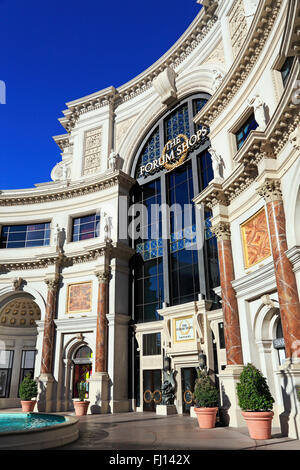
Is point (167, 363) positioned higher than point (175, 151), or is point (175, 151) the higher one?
point (175, 151)

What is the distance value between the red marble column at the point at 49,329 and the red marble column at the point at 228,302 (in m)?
14.3

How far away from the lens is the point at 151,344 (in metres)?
25.1

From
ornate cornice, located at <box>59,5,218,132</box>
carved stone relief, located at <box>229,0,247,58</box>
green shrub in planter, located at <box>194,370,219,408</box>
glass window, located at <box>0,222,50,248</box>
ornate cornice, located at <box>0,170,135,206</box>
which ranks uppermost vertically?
ornate cornice, located at <box>59,5,218,132</box>

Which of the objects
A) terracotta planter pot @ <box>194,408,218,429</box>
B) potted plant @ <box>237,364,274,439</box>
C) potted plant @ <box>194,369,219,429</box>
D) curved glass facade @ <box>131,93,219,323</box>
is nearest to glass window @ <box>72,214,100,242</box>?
curved glass facade @ <box>131,93,219,323</box>

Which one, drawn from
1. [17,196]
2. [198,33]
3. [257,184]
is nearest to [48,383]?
[17,196]

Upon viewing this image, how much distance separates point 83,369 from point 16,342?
26.5ft

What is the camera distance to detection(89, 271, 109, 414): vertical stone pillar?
23247 mm

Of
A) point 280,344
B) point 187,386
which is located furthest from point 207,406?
point 187,386

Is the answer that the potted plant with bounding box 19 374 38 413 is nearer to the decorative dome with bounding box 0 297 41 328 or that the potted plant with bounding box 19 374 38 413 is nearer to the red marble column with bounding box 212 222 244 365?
the decorative dome with bounding box 0 297 41 328

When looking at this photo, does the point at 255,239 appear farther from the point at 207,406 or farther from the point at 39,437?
the point at 39,437

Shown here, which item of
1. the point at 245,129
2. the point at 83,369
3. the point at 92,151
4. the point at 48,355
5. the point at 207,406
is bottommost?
the point at 207,406

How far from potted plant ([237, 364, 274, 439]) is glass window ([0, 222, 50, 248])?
22006 millimetres

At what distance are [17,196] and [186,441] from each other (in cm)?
2494

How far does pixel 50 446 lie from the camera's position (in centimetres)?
1055
